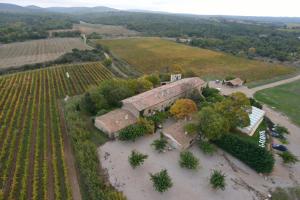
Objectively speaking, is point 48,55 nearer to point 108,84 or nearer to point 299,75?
point 108,84

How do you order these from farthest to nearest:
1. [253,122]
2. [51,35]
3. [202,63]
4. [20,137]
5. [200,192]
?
[51,35] < [202,63] < [253,122] < [20,137] < [200,192]

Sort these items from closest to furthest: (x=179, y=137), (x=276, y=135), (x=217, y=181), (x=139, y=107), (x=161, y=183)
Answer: (x=161, y=183), (x=217, y=181), (x=179, y=137), (x=276, y=135), (x=139, y=107)

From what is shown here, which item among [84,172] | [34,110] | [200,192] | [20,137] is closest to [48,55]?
[34,110]

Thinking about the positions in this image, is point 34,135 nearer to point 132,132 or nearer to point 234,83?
point 132,132

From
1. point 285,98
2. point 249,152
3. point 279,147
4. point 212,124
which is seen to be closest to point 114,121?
point 212,124

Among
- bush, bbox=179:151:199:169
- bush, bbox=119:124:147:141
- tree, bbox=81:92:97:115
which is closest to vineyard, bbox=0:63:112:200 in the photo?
tree, bbox=81:92:97:115

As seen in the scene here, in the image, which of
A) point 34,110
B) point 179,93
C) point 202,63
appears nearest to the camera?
point 34,110
